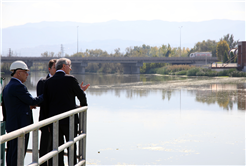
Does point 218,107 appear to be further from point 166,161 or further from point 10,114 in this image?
point 10,114

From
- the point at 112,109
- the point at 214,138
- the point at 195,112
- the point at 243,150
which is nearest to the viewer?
the point at 243,150

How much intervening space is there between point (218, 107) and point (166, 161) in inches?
361

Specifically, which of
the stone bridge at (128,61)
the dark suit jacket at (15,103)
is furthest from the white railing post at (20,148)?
the stone bridge at (128,61)

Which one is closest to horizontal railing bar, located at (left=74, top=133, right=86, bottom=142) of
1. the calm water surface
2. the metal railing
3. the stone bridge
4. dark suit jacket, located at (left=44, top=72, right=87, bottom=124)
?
the metal railing

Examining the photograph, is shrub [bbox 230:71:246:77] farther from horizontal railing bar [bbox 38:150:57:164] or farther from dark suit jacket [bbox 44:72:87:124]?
horizontal railing bar [bbox 38:150:57:164]

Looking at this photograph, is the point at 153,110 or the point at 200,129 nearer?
the point at 200,129

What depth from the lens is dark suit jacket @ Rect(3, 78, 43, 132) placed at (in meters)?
5.16

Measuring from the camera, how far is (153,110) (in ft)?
47.3

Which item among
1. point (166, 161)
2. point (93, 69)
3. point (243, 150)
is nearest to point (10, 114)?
point (166, 161)

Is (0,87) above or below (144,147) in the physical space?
above

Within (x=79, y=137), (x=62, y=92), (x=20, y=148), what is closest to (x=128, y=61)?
(x=62, y=92)

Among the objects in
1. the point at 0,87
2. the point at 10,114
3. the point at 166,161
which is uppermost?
the point at 0,87

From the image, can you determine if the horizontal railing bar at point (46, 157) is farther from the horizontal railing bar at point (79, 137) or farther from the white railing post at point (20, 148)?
the horizontal railing bar at point (79, 137)

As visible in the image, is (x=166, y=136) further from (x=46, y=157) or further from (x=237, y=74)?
(x=237, y=74)
